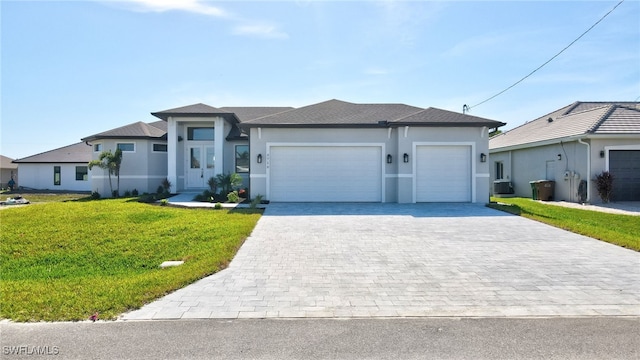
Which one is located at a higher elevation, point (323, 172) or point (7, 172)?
point (7, 172)

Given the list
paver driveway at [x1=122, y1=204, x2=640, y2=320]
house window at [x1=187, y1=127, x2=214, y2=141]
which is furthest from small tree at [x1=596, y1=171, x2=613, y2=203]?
house window at [x1=187, y1=127, x2=214, y2=141]

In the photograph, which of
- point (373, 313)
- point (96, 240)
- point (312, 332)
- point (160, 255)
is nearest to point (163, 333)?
point (312, 332)

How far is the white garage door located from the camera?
47.6 ft

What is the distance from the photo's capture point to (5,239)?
905cm

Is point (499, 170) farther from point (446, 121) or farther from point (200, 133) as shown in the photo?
point (200, 133)

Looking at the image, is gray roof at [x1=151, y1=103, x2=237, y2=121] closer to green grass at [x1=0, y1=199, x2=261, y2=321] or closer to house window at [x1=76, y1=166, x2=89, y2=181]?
green grass at [x1=0, y1=199, x2=261, y2=321]

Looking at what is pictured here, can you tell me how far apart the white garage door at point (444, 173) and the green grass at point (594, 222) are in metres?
1.40

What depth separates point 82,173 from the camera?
2878cm

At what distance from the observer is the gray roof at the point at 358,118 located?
14.1m

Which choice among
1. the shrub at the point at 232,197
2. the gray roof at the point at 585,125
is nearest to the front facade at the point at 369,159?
the shrub at the point at 232,197

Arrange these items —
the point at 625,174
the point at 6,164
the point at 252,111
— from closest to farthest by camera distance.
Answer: the point at 625,174, the point at 252,111, the point at 6,164

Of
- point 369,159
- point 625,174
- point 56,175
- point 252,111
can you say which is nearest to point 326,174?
point 369,159

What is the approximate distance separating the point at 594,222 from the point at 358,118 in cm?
868

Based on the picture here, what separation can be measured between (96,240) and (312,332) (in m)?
7.15
